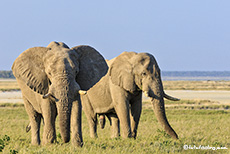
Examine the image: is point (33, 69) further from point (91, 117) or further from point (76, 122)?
point (91, 117)

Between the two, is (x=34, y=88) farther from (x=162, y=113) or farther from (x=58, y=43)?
(x=162, y=113)

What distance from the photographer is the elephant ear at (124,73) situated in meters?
11.3

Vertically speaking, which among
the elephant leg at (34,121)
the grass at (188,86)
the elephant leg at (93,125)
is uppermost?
the elephant leg at (34,121)

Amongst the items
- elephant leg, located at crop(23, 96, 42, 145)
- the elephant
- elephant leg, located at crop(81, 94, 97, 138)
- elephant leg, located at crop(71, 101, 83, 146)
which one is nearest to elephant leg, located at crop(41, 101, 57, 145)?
the elephant

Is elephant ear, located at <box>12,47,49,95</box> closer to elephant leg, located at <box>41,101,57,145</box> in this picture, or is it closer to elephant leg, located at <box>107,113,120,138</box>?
elephant leg, located at <box>41,101,57,145</box>

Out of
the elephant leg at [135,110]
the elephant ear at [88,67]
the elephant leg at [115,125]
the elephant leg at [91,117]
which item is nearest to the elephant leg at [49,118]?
the elephant ear at [88,67]

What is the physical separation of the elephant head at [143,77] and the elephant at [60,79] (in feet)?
3.86

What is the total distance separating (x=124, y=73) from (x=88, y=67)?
195 centimetres

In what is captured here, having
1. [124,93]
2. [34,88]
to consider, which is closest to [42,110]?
[34,88]

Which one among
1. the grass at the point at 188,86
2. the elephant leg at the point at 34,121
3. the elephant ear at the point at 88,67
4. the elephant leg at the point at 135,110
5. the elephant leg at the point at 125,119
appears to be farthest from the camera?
the grass at the point at 188,86

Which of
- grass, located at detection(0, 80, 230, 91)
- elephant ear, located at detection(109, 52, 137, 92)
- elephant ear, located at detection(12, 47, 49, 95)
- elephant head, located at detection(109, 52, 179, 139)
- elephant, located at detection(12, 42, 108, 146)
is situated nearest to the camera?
elephant, located at detection(12, 42, 108, 146)

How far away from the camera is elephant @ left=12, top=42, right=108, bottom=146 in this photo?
8.63 m

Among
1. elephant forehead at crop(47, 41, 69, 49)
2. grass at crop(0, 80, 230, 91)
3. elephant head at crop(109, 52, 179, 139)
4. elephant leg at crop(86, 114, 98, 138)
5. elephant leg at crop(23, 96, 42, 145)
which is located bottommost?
grass at crop(0, 80, 230, 91)

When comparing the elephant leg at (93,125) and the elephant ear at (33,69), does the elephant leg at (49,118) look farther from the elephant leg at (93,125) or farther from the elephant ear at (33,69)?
the elephant leg at (93,125)
